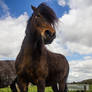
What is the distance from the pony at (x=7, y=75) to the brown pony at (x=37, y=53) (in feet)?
14.7

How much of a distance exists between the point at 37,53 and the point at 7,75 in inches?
199

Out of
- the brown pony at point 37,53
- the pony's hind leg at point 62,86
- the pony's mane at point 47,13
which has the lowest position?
the pony's hind leg at point 62,86

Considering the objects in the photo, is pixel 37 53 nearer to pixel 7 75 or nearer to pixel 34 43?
pixel 34 43

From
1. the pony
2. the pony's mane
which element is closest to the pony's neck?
the pony's mane

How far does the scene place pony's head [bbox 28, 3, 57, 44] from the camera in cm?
479

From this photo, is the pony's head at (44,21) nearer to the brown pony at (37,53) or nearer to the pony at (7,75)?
the brown pony at (37,53)

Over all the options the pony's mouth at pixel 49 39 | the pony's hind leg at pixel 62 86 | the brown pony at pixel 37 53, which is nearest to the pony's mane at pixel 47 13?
the brown pony at pixel 37 53

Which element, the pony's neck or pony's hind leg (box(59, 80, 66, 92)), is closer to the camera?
the pony's neck

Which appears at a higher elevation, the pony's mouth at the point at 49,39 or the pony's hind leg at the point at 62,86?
the pony's mouth at the point at 49,39

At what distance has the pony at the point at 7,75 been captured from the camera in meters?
9.50

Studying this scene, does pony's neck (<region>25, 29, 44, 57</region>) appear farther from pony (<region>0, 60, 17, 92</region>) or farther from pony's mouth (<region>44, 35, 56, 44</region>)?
pony (<region>0, 60, 17, 92</region>)

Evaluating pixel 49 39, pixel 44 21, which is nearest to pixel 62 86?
pixel 49 39

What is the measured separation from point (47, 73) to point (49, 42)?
829 mm

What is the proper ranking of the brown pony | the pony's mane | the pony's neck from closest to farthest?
the brown pony
the pony's neck
the pony's mane
